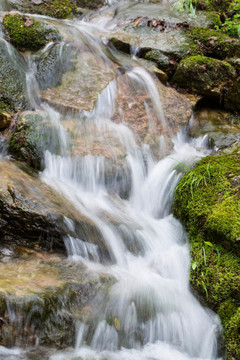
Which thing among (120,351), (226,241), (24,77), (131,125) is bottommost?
(120,351)

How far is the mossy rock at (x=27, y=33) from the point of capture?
6.51 m

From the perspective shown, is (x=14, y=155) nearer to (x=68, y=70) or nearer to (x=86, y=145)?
(x=86, y=145)

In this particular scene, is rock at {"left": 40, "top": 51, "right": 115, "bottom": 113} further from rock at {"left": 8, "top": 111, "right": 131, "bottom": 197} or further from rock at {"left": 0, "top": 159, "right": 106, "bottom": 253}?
rock at {"left": 0, "top": 159, "right": 106, "bottom": 253}

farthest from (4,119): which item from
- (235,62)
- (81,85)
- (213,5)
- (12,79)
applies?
(213,5)

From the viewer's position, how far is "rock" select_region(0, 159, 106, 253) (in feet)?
11.1

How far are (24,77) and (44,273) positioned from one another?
4.27 metres

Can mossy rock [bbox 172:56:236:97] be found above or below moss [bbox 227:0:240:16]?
below

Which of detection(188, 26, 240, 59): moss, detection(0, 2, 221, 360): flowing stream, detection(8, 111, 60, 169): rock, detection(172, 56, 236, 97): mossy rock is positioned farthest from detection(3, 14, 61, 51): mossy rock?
detection(188, 26, 240, 59): moss

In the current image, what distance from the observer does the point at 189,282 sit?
3613mm

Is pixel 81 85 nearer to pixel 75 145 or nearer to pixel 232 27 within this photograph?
pixel 75 145

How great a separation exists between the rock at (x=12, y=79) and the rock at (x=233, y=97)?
450 cm

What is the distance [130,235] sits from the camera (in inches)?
165

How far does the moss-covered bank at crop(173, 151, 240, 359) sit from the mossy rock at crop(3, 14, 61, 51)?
4577 mm

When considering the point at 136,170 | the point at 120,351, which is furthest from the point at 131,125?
the point at 120,351
